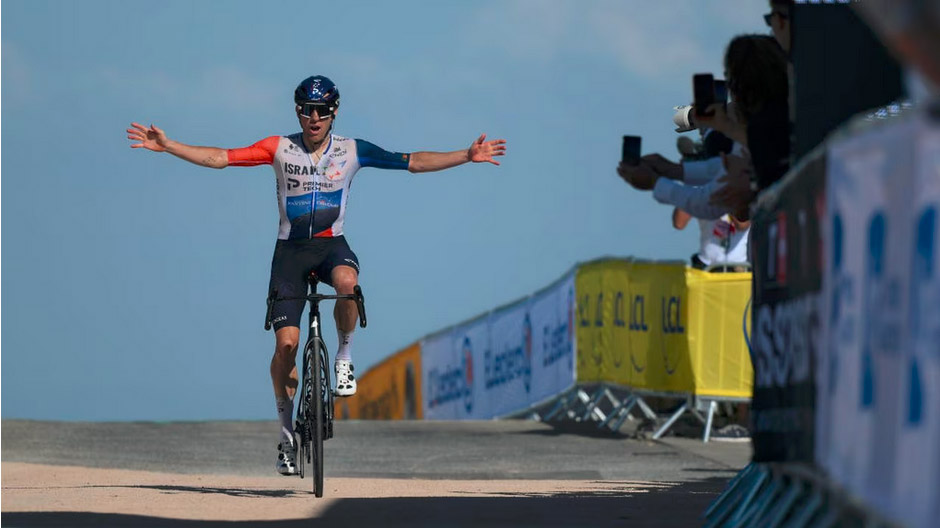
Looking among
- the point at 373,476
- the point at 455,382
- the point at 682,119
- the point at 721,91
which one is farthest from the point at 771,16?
the point at 455,382

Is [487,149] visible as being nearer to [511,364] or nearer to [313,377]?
[313,377]

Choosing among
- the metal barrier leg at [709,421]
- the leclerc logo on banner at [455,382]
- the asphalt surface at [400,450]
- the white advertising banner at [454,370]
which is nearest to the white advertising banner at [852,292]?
the asphalt surface at [400,450]

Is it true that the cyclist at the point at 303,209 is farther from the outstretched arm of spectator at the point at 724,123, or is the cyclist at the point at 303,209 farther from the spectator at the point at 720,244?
the spectator at the point at 720,244

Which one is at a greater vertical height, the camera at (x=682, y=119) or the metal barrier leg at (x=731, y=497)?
the camera at (x=682, y=119)

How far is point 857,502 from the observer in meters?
5.05

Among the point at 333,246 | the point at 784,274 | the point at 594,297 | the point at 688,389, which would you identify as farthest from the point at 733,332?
the point at 784,274

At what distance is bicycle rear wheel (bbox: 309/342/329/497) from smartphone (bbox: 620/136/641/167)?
2.88 meters

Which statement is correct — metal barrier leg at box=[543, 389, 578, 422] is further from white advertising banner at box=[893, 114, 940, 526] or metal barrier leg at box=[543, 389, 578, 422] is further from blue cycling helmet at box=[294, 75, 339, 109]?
white advertising banner at box=[893, 114, 940, 526]

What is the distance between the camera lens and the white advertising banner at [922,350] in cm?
415

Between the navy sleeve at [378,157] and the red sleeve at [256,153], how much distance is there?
1.73 feet

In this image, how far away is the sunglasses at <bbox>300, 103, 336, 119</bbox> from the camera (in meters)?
10.9

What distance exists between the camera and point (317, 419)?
1018 centimetres

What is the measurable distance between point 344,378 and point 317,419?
0.62 meters

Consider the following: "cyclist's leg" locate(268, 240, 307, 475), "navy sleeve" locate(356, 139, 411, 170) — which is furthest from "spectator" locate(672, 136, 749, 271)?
"cyclist's leg" locate(268, 240, 307, 475)
